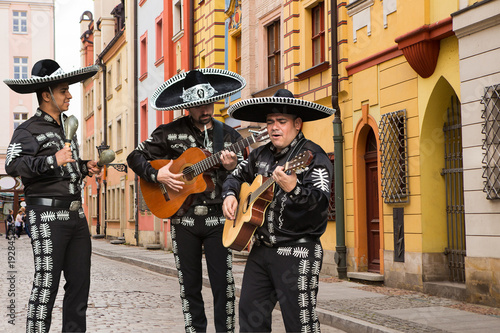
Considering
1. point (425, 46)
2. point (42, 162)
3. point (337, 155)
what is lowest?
point (42, 162)

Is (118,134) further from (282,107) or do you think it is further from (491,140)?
(282,107)

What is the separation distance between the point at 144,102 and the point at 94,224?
14.4 meters

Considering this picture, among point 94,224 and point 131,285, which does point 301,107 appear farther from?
point 94,224

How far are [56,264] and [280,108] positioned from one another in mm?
2161

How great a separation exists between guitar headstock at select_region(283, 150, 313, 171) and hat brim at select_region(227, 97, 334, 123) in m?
0.51

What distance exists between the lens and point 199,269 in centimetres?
634

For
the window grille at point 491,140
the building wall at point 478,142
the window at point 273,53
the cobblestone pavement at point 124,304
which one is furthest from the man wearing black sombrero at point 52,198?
the window at point 273,53

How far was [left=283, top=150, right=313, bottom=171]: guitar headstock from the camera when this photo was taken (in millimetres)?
4645

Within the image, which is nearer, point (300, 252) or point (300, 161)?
point (300, 161)

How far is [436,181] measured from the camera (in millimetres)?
12695

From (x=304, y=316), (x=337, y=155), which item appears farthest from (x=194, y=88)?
(x=337, y=155)

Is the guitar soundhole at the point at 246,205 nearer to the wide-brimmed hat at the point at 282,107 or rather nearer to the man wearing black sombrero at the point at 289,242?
the man wearing black sombrero at the point at 289,242

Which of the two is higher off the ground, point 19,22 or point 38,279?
point 19,22

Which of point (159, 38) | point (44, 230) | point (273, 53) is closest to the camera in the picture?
point (44, 230)
